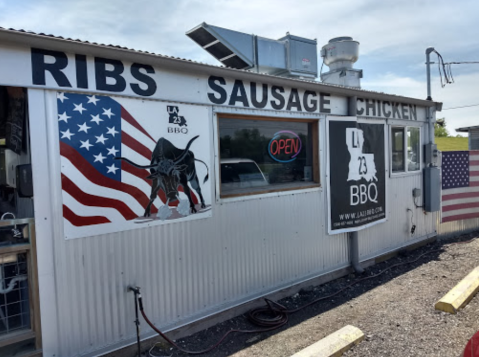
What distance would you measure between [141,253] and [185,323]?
100cm

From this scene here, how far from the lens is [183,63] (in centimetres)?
393

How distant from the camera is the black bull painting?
3906mm

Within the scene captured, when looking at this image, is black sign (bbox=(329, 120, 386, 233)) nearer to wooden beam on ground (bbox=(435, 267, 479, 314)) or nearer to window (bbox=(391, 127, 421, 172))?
window (bbox=(391, 127, 421, 172))

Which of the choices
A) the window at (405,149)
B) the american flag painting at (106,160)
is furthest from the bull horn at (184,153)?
the window at (405,149)

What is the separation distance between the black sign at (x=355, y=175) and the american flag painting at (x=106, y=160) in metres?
2.84

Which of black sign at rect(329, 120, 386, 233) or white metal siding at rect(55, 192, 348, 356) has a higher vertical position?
black sign at rect(329, 120, 386, 233)

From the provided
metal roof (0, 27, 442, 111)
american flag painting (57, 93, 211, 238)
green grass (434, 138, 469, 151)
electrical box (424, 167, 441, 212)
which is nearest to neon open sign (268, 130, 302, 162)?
metal roof (0, 27, 442, 111)

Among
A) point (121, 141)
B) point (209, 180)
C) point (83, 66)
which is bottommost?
point (209, 180)

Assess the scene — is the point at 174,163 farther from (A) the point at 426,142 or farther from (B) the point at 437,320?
(A) the point at 426,142

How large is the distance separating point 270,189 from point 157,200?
1.73 m

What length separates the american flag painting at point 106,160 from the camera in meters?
3.34

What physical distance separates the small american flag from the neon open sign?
1.98 m

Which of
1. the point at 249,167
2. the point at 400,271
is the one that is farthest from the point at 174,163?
the point at 400,271

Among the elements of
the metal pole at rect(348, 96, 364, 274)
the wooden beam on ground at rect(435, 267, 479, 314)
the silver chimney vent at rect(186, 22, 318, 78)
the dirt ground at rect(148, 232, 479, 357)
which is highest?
the silver chimney vent at rect(186, 22, 318, 78)
